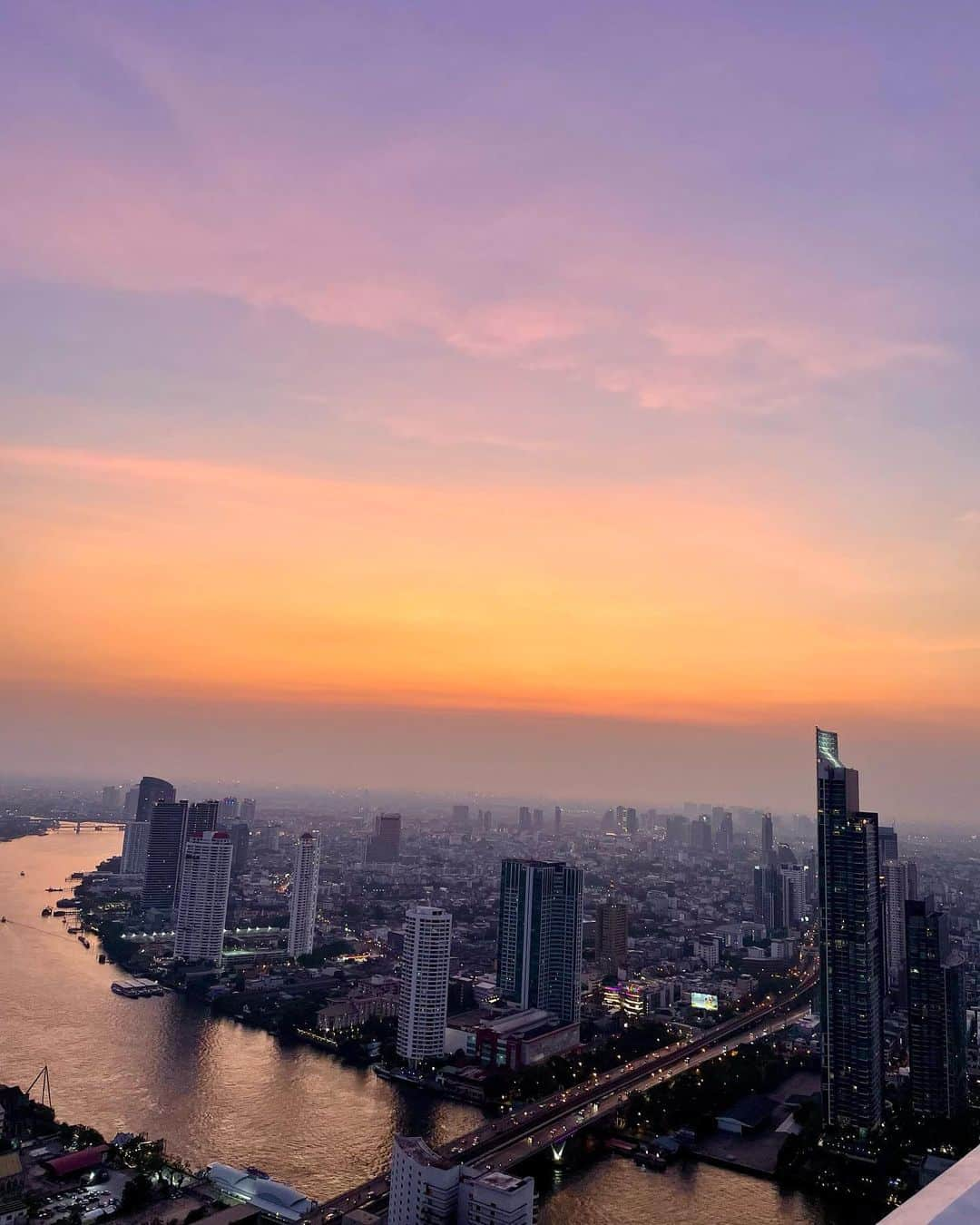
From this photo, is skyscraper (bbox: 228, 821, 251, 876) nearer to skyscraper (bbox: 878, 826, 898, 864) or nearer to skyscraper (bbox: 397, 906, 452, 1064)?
skyscraper (bbox: 397, 906, 452, 1064)

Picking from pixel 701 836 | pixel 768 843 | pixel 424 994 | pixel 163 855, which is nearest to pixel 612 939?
pixel 424 994

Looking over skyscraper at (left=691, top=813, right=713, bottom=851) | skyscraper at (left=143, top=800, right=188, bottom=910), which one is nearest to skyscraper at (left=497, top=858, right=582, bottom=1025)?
skyscraper at (left=143, top=800, right=188, bottom=910)

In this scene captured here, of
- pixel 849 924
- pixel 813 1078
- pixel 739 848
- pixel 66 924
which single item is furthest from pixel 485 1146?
pixel 739 848

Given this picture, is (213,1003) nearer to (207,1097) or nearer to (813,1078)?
(207,1097)

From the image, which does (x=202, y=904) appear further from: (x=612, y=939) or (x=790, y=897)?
(x=790, y=897)

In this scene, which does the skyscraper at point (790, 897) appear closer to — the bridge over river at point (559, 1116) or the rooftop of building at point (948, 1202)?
the bridge over river at point (559, 1116)
